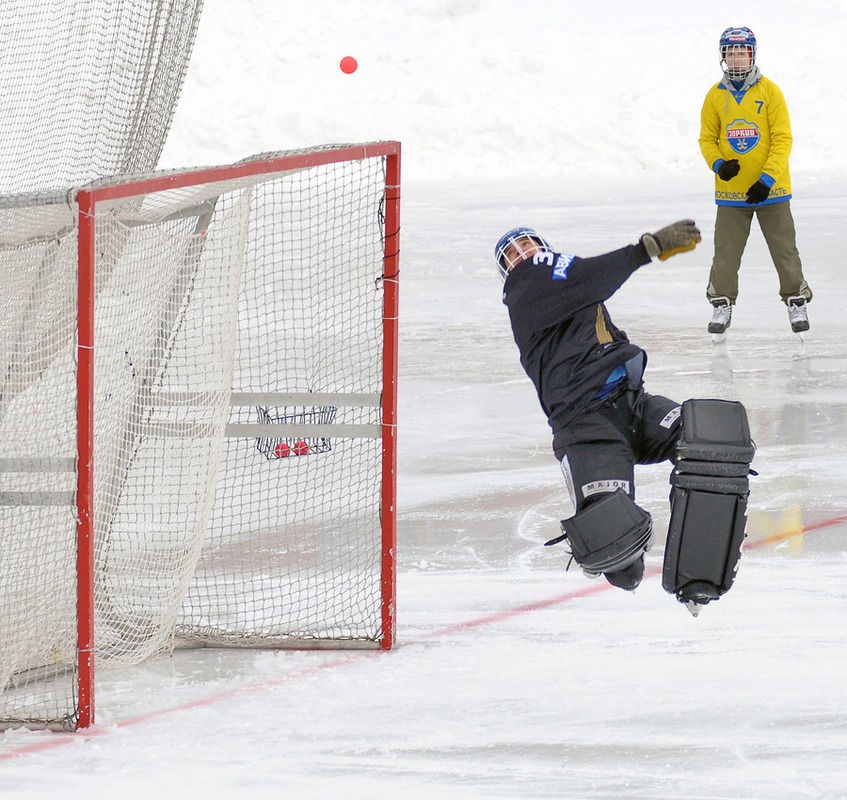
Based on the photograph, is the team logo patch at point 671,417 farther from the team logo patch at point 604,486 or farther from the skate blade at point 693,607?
the skate blade at point 693,607

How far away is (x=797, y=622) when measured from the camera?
388cm

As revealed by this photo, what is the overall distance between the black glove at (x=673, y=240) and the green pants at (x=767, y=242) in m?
4.06

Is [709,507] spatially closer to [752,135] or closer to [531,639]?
[531,639]

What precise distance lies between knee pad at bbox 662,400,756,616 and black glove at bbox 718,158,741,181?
4.02m

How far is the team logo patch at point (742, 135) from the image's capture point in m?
7.43

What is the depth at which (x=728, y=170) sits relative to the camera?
24.2 ft

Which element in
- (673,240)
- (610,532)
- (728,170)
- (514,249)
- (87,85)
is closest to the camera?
(673,240)

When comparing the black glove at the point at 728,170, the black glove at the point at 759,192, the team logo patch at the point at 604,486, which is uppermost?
the black glove at the point at 728,170

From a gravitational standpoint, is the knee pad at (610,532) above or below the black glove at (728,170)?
below

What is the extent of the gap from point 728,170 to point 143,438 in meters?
4.39

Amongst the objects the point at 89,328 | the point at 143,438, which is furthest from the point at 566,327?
the point at 89,328

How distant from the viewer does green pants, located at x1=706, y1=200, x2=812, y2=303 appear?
748 centimetres

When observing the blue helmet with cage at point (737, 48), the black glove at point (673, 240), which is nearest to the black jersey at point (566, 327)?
the black glove at point (673, 240)

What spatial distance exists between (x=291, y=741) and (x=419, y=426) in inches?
123
